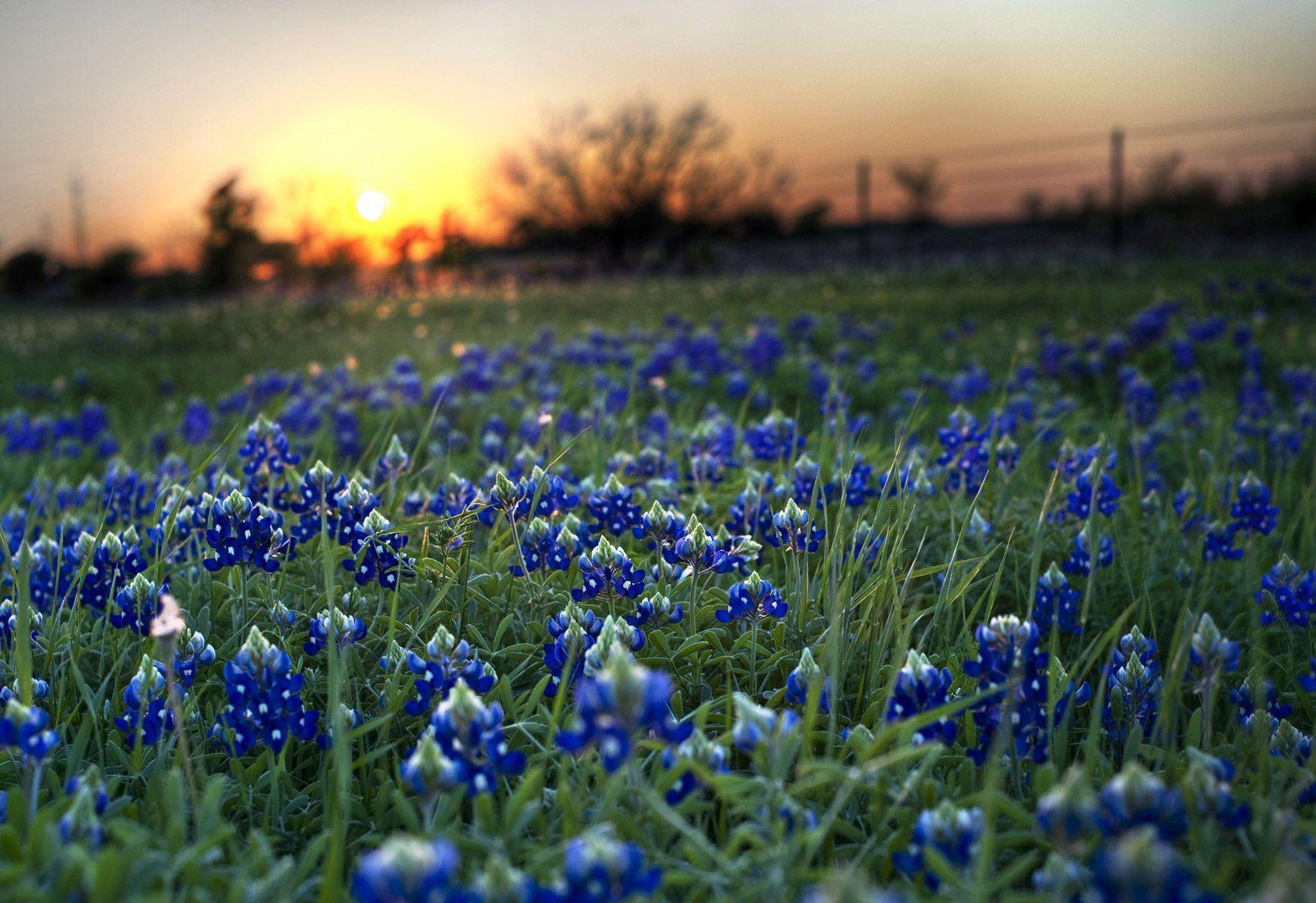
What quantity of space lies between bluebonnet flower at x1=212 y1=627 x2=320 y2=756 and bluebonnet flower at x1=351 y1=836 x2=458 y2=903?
68 centimetres

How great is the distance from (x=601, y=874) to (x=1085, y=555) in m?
1.73

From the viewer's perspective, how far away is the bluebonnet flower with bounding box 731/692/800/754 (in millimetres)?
1329

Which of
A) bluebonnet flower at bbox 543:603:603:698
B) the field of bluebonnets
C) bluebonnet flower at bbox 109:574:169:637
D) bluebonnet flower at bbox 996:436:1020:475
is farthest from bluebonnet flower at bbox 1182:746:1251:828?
bluebonnet flower at bbox 109:574:169:637

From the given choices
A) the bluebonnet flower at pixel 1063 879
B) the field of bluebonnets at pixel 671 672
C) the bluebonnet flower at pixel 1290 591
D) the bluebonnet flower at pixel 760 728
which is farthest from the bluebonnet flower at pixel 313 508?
the bluebonnet flower at pixel 1290 591

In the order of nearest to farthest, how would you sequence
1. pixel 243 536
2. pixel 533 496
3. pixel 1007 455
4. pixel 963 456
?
1. pixel 243 536
2. pixel 533 496
3. pixel 1007 455
4. pixel 963 456

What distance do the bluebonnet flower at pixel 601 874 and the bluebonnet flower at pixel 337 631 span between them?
86 centimetres

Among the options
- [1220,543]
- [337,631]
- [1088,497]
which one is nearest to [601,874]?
[337,631]

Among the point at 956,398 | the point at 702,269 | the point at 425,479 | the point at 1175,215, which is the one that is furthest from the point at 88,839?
the point at 1175,215

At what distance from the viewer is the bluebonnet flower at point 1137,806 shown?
1.19 metres

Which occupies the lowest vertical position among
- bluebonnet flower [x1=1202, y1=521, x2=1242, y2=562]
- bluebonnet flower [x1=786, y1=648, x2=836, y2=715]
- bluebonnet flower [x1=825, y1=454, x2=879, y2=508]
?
bluebonnet flower [x1=1202, y1=521, x2=1242, y2=562]

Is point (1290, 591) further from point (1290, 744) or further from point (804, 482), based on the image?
point (804, 482)

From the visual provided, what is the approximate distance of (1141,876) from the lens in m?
0.94

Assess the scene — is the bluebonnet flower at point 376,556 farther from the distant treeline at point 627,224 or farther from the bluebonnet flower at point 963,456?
the distant treeline at point 627,224

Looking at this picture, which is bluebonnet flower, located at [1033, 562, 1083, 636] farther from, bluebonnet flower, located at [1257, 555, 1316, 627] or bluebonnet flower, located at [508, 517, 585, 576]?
bluebonnet flower, located at [508, 517, 585, 576]
